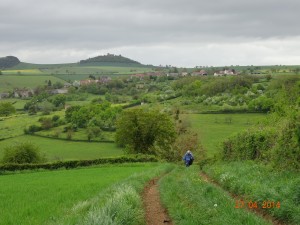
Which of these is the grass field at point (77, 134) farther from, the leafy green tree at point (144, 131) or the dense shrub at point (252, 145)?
the dense shrub at point (252, 145)

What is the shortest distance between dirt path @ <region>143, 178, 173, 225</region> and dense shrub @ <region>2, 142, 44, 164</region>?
49.8 meters

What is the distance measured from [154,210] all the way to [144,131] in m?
55.8

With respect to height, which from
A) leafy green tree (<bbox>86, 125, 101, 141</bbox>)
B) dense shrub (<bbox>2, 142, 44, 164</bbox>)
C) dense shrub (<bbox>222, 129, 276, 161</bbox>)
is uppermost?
dense shrub (<bbox>222, 129, 276, 161</bbox>)

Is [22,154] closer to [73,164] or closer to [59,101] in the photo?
[73,164]

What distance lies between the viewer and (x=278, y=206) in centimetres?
1088

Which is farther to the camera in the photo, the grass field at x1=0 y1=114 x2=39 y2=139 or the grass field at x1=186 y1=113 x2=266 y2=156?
the grass field at x1=0 y1=114 x2=39 y2=139

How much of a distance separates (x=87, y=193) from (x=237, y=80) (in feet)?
441

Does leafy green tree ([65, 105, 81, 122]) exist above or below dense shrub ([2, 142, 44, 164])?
below

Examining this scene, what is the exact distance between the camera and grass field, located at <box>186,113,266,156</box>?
307 feet
